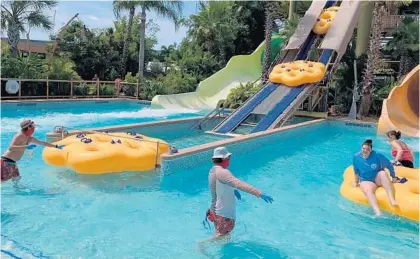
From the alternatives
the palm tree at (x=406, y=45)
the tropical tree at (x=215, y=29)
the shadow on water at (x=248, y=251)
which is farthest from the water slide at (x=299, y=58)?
the shadow on water at (x=248, y=251)

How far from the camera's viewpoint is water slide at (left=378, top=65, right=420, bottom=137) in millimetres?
12897

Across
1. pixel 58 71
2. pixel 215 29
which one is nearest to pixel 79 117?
pixel 58 71

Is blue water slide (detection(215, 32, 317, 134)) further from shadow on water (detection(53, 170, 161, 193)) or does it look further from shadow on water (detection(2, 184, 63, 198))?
shadow on water (detection(2, 184, 63, 198))

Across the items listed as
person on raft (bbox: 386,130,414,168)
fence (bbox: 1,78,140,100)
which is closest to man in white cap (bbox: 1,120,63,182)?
person on raft (bbox: 386,130,414,168)

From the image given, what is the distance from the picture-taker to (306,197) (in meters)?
6.99

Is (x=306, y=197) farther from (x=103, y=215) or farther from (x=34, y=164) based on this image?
(x=34, y=164)

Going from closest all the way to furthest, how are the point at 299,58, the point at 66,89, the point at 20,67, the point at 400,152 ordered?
the point at 400,152 → the point at 299,58 → the point at 20,67 → the point at 66,89

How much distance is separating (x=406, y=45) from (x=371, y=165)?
42.0 feet

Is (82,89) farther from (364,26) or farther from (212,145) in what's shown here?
(212,145)

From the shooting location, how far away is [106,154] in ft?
23.4

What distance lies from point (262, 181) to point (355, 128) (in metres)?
8.36

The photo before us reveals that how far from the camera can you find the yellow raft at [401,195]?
5.77 meters

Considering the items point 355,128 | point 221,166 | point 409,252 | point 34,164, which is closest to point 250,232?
point 221,166

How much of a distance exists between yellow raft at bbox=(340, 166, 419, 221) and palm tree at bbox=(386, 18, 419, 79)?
38.6ft
